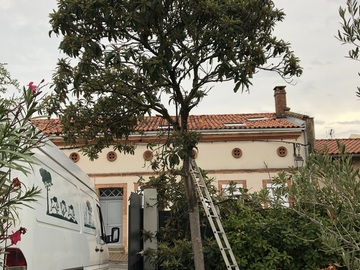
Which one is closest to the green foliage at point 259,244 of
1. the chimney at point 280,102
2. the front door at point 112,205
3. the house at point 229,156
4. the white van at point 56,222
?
the white van at point 56,222

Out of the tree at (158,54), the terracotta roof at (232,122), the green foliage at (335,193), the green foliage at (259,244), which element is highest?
the terracotta roof at (232,122)

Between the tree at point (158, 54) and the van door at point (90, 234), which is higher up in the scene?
the tree at point (158, 54)

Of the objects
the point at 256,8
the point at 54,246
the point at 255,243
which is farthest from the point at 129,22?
the point at 255,243

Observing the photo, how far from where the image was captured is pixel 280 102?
21.3 metres

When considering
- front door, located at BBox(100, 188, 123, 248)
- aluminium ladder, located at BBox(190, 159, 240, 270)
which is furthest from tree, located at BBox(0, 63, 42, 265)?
front door, located at BBox(100, 188, 123, 248)

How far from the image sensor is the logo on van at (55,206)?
14.2 ft

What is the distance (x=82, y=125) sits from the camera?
→ 297 inches

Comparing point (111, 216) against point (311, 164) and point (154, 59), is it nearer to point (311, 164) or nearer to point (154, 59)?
point (154, 59)

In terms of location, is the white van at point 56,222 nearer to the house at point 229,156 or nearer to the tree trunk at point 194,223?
the tree trunk at point 194,223

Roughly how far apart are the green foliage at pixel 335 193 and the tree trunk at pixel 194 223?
123 inches

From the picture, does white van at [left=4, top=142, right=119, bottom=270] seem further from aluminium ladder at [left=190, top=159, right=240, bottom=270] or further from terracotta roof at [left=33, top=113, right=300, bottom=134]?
terracotta roof at [left=33, top=113, right=300, bottom=134]

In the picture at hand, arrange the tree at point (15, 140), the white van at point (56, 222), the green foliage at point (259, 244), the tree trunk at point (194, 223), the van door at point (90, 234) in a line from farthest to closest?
the green foliage at point (259, 244)
the tree trunk at point (194, 223)
the van door at point (90, 234)
the white van at point (56, 222)
the tree at point (15, 140)

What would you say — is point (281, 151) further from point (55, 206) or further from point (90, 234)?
point (55, 206)

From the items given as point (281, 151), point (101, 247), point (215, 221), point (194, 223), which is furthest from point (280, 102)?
point (101, 247)
